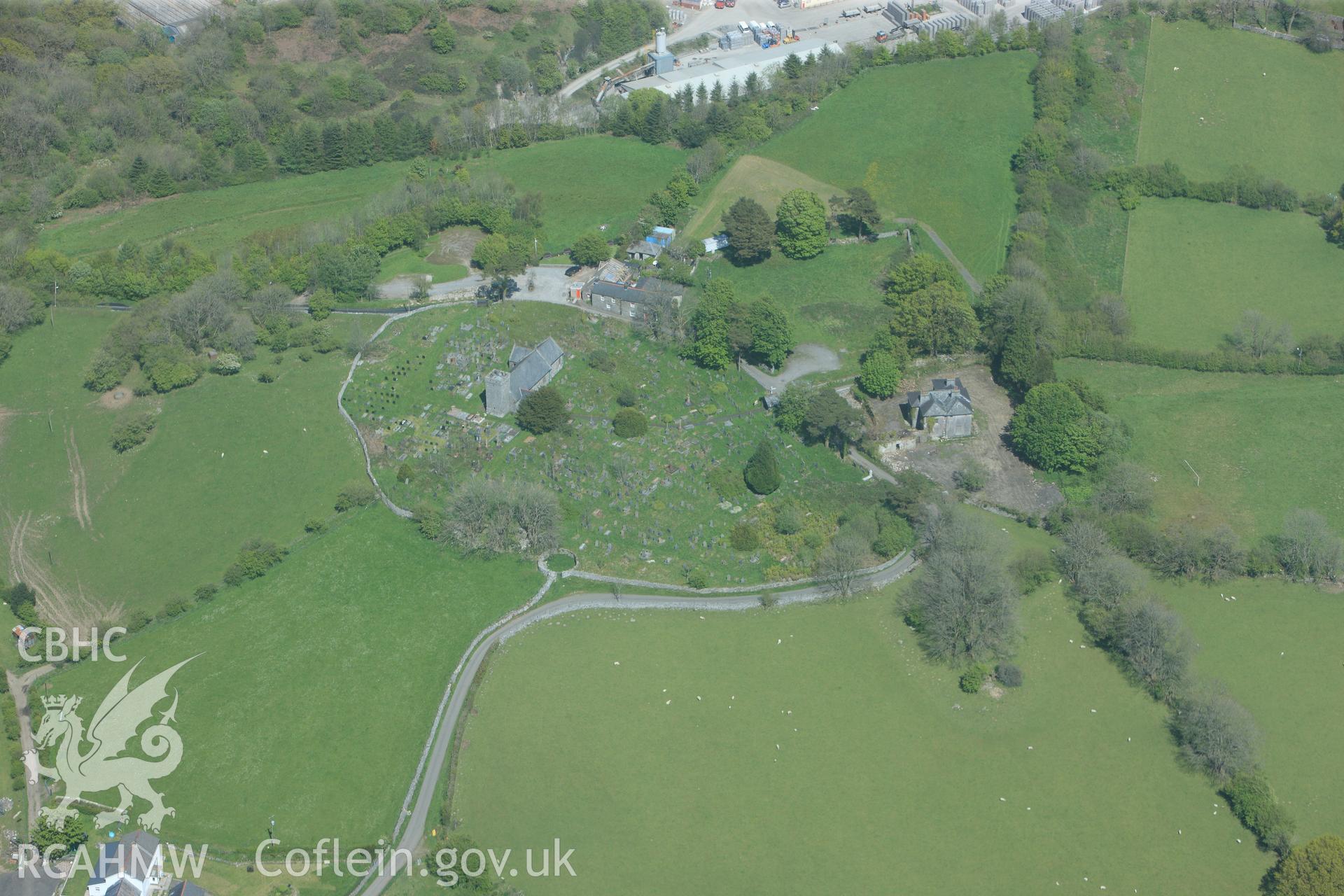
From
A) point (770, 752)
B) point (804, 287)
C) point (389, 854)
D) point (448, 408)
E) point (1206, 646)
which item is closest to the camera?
point (389, 854)

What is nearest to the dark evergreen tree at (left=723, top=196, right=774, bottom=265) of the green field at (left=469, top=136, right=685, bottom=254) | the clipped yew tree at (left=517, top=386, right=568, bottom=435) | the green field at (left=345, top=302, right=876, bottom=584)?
the green field at (left=469, top=136, right=685, bottom=254)

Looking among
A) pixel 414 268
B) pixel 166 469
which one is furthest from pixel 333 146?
→ pixel 166 469

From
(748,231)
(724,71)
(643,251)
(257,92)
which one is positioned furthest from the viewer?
(724,71)

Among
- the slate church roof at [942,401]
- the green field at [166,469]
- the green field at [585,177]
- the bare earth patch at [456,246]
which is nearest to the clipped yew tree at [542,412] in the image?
the green field at [166,469]

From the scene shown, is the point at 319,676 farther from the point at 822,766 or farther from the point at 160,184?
Answer: the point at 160,184

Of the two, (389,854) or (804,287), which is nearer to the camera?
(389,854)

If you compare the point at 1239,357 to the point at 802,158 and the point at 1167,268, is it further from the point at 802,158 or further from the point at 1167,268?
the point at 802,158

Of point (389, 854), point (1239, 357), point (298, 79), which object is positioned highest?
point (298, 79)

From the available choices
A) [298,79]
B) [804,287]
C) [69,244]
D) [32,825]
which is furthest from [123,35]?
[32,825]
